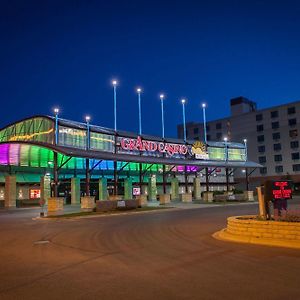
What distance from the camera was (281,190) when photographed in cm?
1616

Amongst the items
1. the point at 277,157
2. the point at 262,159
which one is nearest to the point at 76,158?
the point at 262,159

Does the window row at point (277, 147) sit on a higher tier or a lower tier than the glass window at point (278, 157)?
higher

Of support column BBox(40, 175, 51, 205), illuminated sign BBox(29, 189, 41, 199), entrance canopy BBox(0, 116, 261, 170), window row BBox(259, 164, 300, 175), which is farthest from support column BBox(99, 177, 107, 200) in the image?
window row BBox(259, 164, 300, 175)

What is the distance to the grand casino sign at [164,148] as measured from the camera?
51.5 metres

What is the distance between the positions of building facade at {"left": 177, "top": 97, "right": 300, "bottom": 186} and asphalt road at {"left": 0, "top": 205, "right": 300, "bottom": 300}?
7471 centimetres

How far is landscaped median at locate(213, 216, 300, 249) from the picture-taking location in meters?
13.1

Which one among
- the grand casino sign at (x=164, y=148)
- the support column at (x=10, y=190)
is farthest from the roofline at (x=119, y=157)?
the support column at (x=10, y=190)

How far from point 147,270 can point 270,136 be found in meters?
87.4

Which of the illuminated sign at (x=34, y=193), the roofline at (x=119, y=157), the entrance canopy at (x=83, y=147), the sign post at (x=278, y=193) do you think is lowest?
the sign post at (x=278, y=193)

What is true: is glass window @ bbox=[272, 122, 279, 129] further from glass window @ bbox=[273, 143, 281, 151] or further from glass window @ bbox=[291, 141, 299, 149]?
glass window @ bbox=[291, 141, 299, 149]

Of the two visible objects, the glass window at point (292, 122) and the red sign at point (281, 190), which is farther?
the glass window at point (292, 122)

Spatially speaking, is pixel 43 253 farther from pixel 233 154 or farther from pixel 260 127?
pixel 260 127

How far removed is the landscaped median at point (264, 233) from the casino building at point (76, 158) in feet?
86.9

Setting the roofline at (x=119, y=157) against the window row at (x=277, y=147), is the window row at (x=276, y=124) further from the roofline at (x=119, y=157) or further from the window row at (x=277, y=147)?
the roofline at (x=119, y=157)
